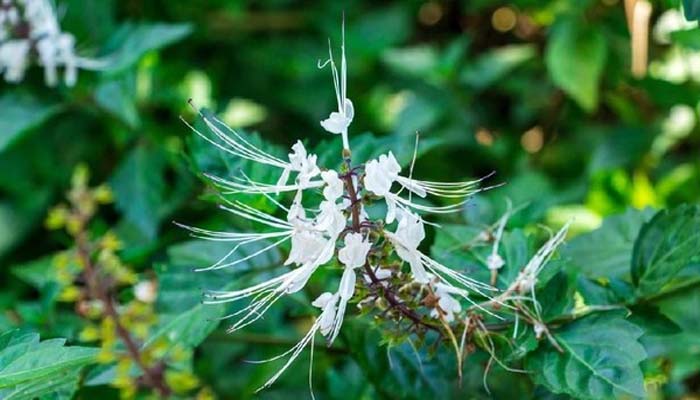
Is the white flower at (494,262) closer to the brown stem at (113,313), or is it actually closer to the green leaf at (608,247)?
the green leaf at (608,247)

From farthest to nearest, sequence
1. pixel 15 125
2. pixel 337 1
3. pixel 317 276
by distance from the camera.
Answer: pixel 337 1
pixel 15 125
pixel 317 276

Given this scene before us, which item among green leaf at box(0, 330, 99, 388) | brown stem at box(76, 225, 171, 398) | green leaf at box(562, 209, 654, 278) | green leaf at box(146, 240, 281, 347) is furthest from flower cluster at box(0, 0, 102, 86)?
green leaf at box(562, 209, 654, 278)

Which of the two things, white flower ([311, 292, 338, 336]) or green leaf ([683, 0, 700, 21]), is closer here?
white flower ([311, 292, 338, 336])

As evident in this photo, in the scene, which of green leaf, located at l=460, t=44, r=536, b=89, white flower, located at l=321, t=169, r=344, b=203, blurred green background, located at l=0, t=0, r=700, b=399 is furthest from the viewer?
green leaf, located at l=460, t=44, r=536, b=89

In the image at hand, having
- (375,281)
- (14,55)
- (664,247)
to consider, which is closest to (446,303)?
(375,281)

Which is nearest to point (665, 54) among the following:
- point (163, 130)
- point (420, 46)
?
point (420, 46)

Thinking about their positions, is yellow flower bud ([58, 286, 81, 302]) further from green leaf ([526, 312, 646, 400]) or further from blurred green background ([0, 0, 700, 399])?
green leaf ([526, 312, 646, 400])

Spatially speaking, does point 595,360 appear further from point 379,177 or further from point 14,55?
point 14,55

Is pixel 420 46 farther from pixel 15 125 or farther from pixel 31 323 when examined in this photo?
pixel 31 323
